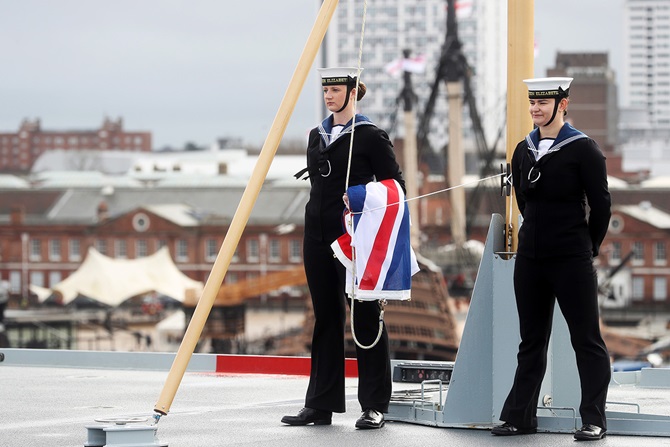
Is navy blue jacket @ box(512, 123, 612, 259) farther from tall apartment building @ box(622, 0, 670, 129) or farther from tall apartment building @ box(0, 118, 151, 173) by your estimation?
tall apartment building @ box(622, 0, 670, 129)

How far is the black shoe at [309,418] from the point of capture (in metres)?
6.38

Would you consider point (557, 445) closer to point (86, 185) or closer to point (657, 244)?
point (657, 244)

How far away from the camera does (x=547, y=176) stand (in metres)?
5.94

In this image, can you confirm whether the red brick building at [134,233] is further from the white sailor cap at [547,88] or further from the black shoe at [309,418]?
the white sailor cap at [547,88]

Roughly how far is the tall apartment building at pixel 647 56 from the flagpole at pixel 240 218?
16676cm

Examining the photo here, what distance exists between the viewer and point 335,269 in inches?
254

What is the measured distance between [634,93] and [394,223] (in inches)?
6714

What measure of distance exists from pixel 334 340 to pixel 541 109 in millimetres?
1330

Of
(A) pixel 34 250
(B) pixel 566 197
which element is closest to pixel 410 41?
(A) pixel 34 250

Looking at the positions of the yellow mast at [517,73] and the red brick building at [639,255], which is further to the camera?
the red brick building at [639,255]

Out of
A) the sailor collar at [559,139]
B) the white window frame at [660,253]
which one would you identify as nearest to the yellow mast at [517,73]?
the sailor collar at [559,139]

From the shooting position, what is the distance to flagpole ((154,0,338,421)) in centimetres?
596

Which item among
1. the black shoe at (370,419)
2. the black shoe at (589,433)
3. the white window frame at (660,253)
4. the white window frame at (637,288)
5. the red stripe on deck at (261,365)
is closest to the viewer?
the black shoe at (589,433)

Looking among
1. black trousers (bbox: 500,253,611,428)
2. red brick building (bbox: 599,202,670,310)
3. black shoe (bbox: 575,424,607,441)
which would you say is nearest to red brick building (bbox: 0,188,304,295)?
red brick building (bbox: 599,202,670,310)
